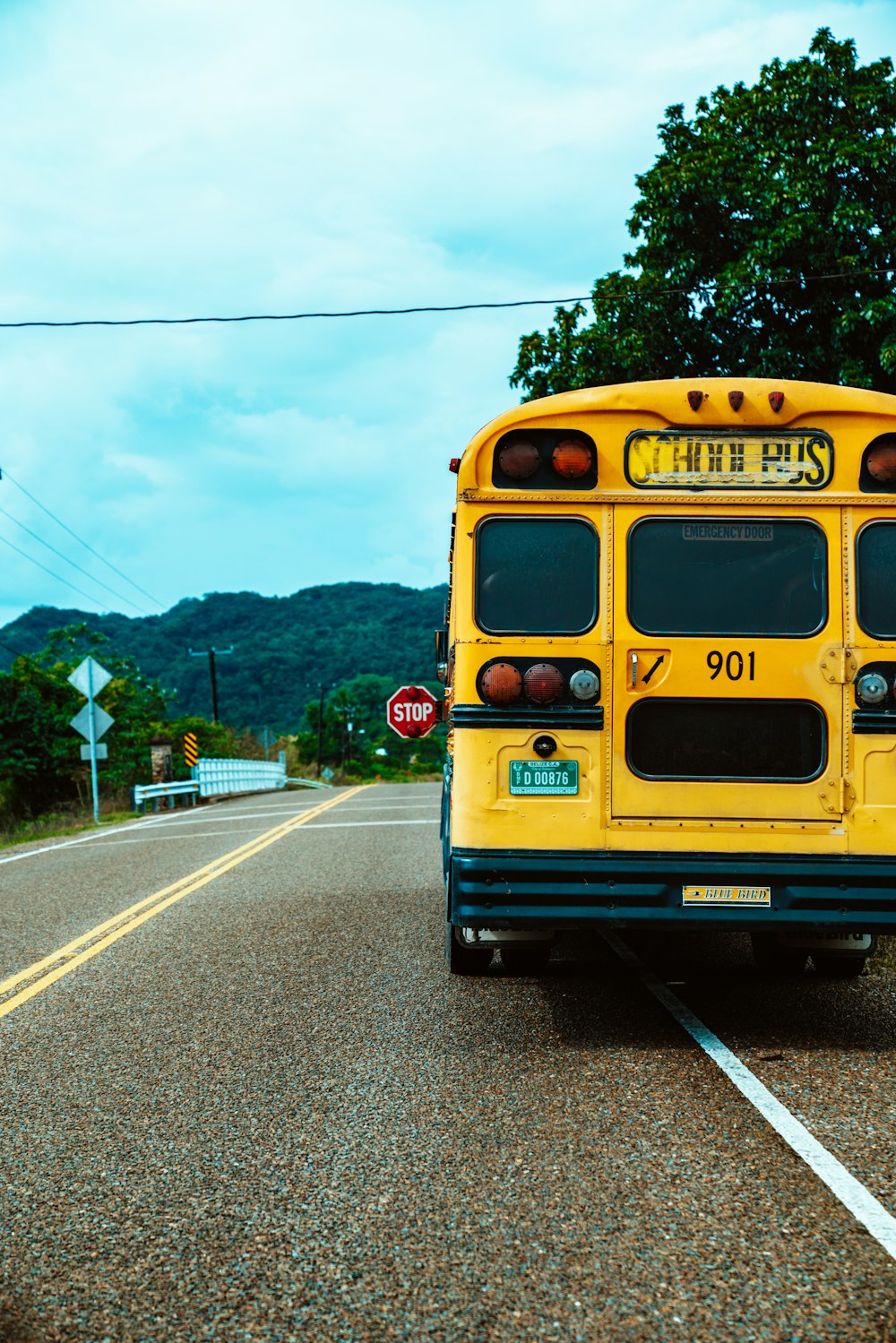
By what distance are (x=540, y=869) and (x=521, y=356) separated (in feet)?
44.2

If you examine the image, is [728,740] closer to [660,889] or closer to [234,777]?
[660,889]

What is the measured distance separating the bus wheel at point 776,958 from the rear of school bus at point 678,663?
6.16ft

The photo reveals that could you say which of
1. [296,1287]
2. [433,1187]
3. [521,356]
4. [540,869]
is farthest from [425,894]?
[521,356]

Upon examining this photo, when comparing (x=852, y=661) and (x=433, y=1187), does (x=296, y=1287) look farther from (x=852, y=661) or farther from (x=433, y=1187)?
(x=852, y=661)

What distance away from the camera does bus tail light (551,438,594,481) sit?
19.0 feet

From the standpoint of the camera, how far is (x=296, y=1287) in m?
3.31

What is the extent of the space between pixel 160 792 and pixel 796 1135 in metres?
24.7

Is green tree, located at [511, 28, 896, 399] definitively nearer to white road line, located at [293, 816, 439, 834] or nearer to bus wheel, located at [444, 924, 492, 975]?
white road line, located at [293, 816, 439, 834]

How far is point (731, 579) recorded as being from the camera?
5707 millimetres

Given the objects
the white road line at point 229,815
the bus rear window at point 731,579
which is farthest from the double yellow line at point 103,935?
the white road line at point 229,815

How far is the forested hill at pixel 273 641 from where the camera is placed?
10231 cm

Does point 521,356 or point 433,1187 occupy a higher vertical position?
point 521,356

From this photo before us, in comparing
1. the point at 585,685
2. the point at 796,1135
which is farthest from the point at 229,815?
the point at 796,1135

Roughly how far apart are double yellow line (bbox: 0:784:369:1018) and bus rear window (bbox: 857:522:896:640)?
483 centimetres
